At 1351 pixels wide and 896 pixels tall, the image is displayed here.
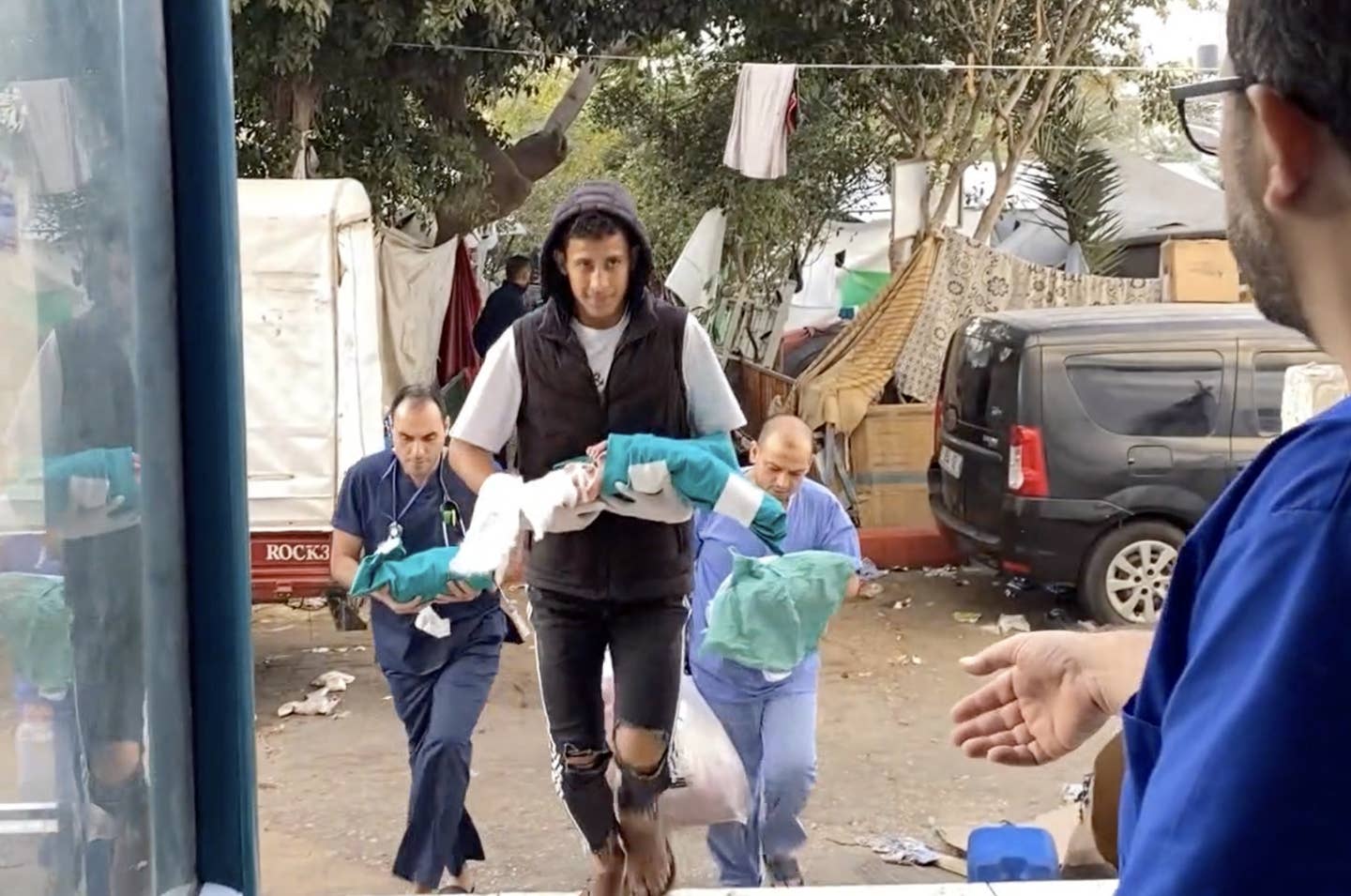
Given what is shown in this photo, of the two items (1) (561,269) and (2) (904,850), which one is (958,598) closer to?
(2) (904,850)

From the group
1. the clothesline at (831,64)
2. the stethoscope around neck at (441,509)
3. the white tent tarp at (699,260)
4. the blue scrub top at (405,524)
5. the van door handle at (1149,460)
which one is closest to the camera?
the blue scrub top at (405,524)

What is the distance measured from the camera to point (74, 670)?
1602mm

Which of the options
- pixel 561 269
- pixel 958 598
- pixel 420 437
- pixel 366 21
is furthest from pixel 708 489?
pixel 366 21

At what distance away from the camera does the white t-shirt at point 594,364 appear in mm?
4117

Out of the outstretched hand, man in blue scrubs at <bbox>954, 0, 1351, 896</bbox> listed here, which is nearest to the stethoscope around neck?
the outstretched hand

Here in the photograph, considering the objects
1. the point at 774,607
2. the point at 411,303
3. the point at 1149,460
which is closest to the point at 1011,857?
the point at 774,607

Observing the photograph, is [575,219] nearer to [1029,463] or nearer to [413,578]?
[413,578]

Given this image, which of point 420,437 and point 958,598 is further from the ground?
point 420,437

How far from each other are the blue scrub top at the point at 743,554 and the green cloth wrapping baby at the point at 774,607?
16 cm

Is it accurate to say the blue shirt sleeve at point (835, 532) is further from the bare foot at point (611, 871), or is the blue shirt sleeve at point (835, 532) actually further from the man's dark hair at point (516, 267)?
the man's dark hair at point (516, 267)

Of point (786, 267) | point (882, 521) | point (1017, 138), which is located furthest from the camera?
point (786, 267)

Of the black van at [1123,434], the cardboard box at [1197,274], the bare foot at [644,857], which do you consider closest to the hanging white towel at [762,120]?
the black van at [1123,434]

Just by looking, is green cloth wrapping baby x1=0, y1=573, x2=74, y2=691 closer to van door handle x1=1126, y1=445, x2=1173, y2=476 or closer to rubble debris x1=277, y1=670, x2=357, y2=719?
rubble debris x1=277, y1=670, x2=357, y2=719

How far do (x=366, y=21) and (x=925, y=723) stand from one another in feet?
18.8
